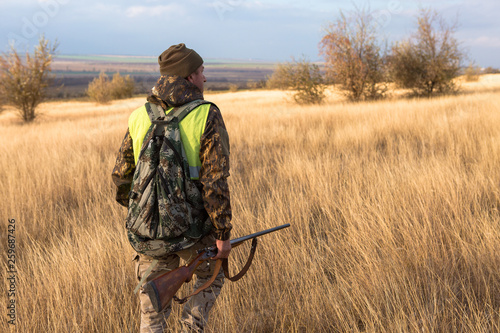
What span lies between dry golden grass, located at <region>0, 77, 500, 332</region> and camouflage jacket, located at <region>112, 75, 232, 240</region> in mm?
875

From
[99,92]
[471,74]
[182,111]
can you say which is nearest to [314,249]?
[182,111]

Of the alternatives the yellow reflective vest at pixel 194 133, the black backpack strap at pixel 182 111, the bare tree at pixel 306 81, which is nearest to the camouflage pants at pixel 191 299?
the yellow reflective vest at pixel 194 133

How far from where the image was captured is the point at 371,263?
2.74 m

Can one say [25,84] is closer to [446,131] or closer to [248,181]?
[248,181]

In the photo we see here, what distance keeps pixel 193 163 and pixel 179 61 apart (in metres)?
0.56

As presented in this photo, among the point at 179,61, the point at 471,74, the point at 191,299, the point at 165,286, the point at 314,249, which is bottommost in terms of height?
the point at 314,249

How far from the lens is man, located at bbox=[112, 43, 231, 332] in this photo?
178 cm

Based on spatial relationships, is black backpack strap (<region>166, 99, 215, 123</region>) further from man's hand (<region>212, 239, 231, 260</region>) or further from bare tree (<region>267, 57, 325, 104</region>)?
bare tree (<region>267, 57, 325, 104</region>)

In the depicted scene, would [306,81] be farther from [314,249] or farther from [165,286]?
[165,286]

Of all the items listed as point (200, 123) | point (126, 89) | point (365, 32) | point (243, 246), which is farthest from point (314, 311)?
point (126, 89)

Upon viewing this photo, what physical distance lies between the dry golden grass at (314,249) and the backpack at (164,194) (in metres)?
0.79

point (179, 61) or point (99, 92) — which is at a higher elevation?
point (179, 61)

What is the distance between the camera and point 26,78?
687 inches

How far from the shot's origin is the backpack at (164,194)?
174 centimetres
